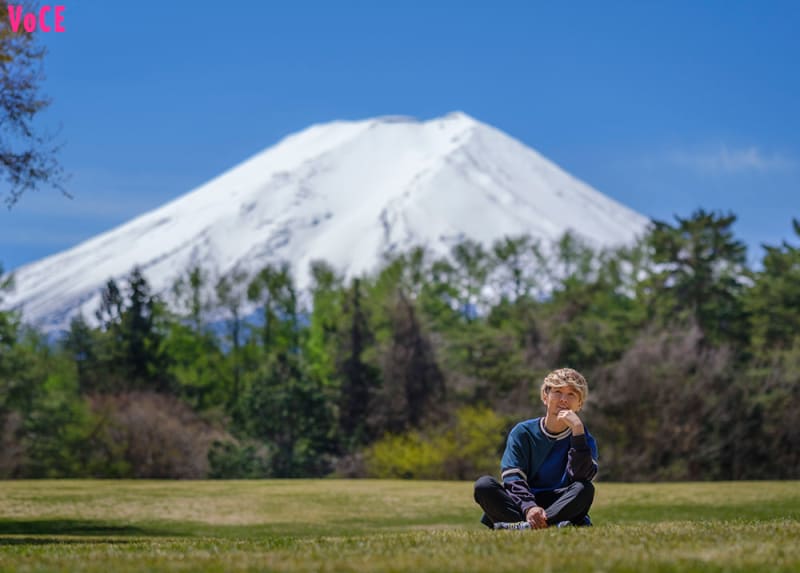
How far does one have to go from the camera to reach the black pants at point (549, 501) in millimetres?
11398

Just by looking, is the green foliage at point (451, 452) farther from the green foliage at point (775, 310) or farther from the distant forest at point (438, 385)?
the green foliage at point (775, 310)

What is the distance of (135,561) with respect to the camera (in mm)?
9203

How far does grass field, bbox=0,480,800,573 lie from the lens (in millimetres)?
8445

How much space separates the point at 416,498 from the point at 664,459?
2661 centimetres

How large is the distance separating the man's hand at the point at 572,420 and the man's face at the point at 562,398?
0.08m

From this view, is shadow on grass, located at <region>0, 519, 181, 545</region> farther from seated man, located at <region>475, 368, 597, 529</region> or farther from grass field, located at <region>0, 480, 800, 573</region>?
seated man, located at <region>475, 368, 597, 529</region>

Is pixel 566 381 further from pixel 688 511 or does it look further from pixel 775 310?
pixel 775 310

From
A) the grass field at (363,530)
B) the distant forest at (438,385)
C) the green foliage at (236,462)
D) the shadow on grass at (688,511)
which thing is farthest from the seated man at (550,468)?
the green foliage at (236,462)

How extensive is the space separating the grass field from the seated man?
46 centimetres

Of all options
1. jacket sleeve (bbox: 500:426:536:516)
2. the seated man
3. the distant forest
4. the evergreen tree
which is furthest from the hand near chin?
the evergreen tree

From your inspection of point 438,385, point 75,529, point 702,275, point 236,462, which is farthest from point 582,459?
point 702,275

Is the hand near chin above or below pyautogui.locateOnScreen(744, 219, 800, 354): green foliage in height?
below

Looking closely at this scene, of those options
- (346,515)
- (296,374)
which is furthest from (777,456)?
(346,515)

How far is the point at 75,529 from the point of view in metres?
25.3
